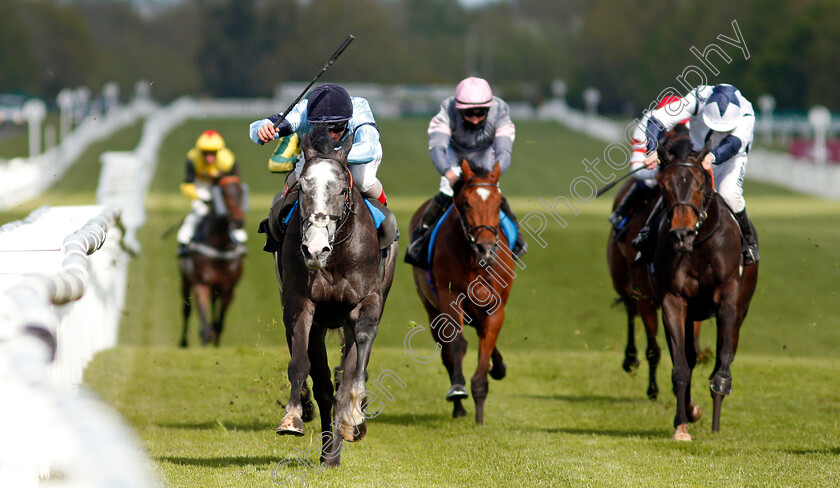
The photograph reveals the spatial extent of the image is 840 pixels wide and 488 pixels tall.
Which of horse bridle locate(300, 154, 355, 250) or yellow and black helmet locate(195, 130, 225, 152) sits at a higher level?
horse bridle locate(300, 154, 355, 250)

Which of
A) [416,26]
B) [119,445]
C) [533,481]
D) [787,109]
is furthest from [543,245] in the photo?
[416,26]

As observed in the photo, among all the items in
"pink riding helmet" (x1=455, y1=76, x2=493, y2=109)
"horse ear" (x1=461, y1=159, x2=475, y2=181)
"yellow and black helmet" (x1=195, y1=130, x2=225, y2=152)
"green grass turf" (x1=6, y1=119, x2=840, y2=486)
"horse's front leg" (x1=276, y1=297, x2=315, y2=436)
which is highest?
"pink riding helmet" (x1=455, y1=76, x2=493, y2=109)

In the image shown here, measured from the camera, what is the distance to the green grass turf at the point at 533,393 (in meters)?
6.37

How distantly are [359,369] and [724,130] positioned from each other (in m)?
3.58

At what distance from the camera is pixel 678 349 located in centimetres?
768

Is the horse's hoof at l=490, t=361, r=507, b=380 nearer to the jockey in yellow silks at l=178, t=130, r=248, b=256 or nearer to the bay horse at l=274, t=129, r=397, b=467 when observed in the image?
the bay horse at l=274, t=129, r=397, b=467

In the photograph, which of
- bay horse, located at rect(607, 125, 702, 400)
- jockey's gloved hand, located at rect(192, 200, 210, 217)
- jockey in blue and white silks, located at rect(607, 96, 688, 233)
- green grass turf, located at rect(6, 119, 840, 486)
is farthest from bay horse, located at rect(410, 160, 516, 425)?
jockey's gloved hand, located at rect(192, 200, 210, 217)

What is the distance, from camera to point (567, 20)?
113625 mm

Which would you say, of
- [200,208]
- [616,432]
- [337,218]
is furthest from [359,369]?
[200,208]

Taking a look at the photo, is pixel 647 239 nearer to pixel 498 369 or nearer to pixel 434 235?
pixel 434 235

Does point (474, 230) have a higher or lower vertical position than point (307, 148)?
lower

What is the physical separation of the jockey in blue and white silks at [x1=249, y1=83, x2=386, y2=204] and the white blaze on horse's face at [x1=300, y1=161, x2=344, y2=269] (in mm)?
437

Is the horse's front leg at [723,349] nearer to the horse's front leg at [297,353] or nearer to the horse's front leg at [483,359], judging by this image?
the horse's front leg at [483,359]

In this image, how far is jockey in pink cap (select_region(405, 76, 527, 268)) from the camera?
8.57 meters
